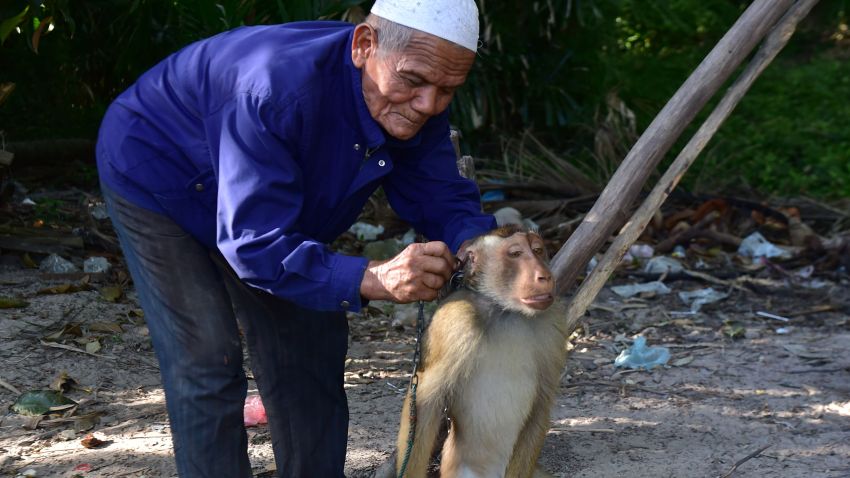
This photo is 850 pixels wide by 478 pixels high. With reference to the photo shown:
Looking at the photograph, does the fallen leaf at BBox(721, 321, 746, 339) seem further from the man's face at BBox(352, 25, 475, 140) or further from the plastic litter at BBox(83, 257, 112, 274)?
the plastic litter at BBox(83, 257, 112, 274)

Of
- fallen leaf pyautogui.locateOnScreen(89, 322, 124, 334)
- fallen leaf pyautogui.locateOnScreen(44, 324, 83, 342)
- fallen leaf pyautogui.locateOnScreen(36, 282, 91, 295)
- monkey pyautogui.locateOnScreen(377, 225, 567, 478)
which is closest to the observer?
monkey pyautogui.locateOnScreen(377, 225, 567, 478)

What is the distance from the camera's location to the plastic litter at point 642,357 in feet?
17.6

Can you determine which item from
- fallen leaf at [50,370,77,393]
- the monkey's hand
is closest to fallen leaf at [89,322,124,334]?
fallen leaf at [50,370,77,393]

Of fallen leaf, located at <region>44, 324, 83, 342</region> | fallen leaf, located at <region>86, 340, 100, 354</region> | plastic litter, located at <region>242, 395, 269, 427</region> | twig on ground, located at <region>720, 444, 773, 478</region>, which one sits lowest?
twig on ground, located at <region>720, 444, 773, 478</region>

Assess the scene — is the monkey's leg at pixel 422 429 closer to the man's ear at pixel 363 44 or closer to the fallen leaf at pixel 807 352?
the man's ear at pixel 363 44

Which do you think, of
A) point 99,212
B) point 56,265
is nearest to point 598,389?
point 56,265

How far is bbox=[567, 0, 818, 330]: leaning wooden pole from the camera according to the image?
417 centimetres

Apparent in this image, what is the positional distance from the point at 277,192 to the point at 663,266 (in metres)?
4.67

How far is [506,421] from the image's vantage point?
11.6 feet

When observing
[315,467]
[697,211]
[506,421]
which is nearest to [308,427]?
[315,467]

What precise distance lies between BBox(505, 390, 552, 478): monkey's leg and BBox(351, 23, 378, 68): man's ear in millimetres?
1363

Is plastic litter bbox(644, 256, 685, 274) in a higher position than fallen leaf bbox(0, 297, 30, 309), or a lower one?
lower

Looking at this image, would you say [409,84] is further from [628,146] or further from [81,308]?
[628,146]

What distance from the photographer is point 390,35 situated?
277 centimetres
